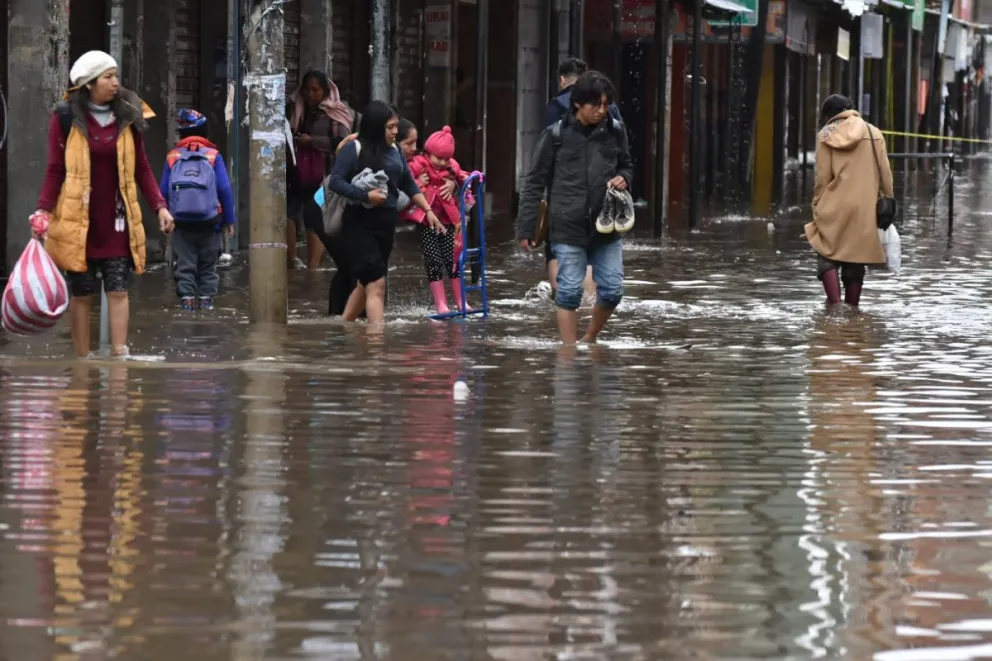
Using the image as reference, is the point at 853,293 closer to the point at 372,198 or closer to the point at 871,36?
the point at 372,198

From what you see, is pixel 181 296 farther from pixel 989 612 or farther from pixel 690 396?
pixel 989 612

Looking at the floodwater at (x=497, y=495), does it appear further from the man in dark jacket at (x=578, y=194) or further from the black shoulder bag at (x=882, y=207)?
the black shoulder bag at (x=882, y=207)

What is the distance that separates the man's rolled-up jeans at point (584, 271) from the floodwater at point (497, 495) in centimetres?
28

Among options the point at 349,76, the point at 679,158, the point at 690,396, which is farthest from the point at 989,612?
the point at 679,158

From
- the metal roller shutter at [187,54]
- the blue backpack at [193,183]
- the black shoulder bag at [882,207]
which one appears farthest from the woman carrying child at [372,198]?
the metal roller shutter at [187,54]

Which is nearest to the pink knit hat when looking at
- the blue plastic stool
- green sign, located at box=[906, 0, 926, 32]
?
the blue plastic stool

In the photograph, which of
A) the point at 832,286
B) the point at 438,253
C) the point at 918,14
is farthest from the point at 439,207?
the point at 918,14

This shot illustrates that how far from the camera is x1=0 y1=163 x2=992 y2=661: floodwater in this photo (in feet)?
18.9

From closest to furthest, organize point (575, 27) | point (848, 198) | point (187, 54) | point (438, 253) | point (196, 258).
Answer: point (438, 253) < point (196, 258) < point (848, 198) < point (187, 54) < point (575, 27)

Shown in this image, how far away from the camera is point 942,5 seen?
61.6 m

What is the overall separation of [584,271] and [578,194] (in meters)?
Result: 0.43

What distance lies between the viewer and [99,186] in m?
11.0

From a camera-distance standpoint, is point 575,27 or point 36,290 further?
point 575,27

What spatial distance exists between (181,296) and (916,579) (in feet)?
28.8
